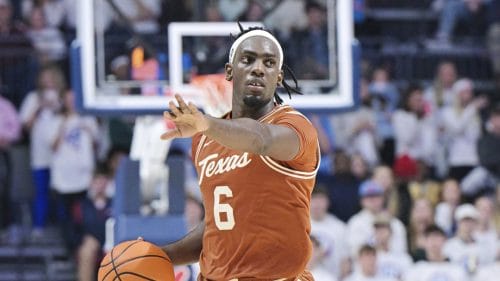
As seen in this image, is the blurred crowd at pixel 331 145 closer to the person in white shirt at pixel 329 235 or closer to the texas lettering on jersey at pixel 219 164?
the person in white shirt at pixel 329 235

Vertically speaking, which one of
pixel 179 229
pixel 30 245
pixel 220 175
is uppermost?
pixel 220 175

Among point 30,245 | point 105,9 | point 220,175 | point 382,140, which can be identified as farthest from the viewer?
point 382,140

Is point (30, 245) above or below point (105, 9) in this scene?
below

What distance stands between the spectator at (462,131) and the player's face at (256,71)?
857cm

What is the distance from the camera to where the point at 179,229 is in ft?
29.1

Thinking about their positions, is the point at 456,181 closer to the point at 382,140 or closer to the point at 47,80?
the point at 382,140

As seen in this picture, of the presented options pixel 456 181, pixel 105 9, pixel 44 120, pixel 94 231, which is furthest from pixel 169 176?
pixel 456 181

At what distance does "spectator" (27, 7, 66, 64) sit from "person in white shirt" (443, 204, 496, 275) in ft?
16.6

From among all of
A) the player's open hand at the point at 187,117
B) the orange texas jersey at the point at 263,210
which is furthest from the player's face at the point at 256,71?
the player's open hand at the point at 187,117

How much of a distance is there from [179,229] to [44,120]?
440cm

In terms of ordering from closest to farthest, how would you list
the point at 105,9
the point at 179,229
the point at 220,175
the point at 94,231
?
1. the point at 220,175
2. the point at 179,229
3. the point at 105,9
4. the point at 94,231

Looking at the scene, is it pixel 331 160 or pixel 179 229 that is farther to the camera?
pixel 331 160

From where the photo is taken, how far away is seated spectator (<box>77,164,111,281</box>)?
11805mm

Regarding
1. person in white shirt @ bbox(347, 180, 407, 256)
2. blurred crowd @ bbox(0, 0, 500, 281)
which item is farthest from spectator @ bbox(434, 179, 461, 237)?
person in white shirt @ bbox(347, 180, 407, 256)
